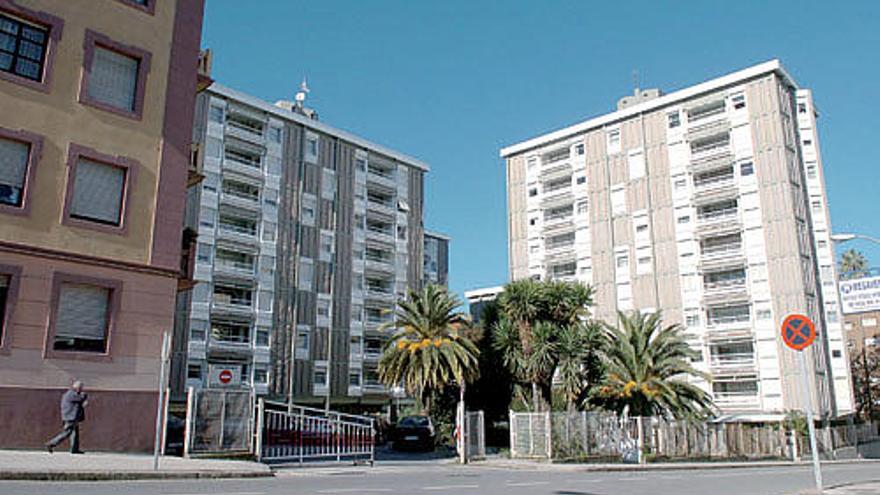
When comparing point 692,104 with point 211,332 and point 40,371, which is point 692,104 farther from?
point 40,371

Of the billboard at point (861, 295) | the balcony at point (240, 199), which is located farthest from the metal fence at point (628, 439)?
the balcony at point (240, 199)

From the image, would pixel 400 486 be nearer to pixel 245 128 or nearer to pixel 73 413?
pixel 73 413

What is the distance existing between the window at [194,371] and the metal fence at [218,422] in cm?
2935

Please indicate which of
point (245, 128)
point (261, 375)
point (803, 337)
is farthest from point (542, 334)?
point (245, 128)

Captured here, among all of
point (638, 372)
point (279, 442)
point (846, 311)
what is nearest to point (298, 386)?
point (638, 372)

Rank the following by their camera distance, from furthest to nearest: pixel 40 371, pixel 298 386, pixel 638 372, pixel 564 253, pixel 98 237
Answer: pixel 564 253 < pixel 298 386 < pixel 638 372 < pixel 98 237 < pixel 40 371

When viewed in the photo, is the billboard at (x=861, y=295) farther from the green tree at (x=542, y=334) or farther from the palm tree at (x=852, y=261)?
the palm tree at (x=852, y=261)

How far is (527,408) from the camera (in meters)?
31.9

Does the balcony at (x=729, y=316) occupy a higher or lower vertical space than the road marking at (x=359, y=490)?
higher

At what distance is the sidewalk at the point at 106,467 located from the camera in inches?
465

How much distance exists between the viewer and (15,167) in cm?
1684

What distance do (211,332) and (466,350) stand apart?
82.0 feet

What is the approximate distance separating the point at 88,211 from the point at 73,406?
5.23 meters

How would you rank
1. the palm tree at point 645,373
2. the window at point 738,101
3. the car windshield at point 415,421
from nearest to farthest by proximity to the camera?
the palm tree at point 645,373
the car windshield at point 415,421
the window at point 738,101
